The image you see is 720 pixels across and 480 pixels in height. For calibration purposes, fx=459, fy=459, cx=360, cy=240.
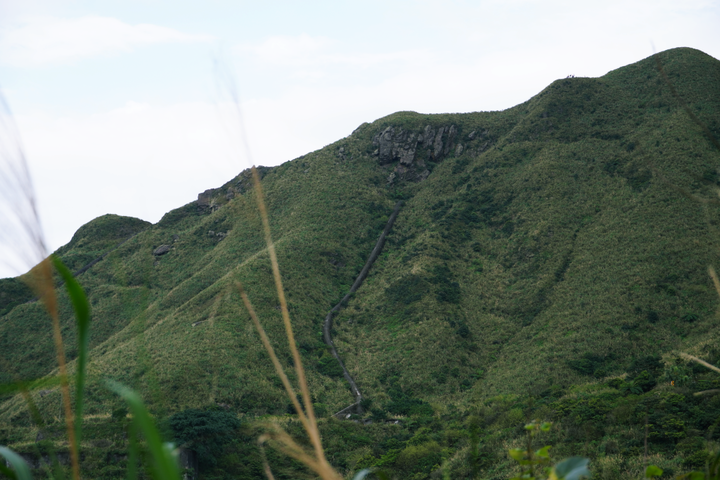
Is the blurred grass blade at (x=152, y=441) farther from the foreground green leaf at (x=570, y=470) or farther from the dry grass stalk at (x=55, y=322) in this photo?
the foreground green leaf at (x=570, y=470)

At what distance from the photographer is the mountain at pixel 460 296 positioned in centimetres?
1563

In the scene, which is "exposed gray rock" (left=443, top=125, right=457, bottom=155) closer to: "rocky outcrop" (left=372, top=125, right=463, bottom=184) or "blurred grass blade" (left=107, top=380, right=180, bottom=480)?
"rocky outcrop" (left=372, top=125, right=463, bottom=184)

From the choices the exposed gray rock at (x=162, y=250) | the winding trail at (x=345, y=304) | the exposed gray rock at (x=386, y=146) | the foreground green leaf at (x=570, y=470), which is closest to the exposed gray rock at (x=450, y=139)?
the exposed gray rock at (x=386, y=146)

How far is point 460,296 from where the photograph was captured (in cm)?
3638

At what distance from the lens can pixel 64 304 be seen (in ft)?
154

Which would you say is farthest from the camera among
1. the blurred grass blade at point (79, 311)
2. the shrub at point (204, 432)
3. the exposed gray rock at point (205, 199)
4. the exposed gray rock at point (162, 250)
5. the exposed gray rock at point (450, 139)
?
the exposed gray rock at point (205, 199)

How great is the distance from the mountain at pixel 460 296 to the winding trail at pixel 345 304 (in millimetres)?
479

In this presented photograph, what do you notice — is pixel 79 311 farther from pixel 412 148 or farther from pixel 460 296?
pixel 412 148

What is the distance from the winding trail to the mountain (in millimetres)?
479

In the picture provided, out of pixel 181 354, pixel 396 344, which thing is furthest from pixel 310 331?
pixel 181 354

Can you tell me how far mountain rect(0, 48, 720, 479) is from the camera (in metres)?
15.6

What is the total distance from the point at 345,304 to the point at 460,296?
31.3ft

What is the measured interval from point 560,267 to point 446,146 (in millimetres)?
32073

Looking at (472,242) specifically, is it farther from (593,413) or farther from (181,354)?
(593,413)
